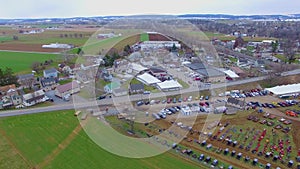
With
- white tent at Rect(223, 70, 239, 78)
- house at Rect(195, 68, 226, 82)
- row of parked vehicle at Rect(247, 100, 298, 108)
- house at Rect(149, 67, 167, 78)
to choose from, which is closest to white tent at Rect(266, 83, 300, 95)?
row of parked vehicle at Rect(247, 100, 298, 108)

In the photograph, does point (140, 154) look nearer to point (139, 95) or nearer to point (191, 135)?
point (191, 135)

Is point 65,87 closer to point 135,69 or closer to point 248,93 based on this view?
point 135,69

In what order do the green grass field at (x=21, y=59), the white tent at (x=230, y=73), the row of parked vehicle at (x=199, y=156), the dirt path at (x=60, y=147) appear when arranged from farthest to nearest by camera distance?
the green grass field at (x=21, y=59)
the white tent at (x=230, y=73)
the dirt path at (x=60, y=147)
the row of parked vehicle at (x=199, y=156)

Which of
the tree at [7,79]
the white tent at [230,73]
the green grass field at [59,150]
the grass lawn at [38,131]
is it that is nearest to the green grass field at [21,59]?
the tree at [7,79]

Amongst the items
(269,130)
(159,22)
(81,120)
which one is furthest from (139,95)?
(159,22)

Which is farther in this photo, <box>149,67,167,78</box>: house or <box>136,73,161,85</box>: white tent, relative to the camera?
<box>149,67,167,78</box>: house

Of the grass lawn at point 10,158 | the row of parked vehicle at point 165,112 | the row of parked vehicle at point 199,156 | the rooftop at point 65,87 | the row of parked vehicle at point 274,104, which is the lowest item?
the row of parked vehicle at point 199,156

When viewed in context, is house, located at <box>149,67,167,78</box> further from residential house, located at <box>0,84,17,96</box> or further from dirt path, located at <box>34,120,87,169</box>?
residential house, located at <box>0,84,17,96</box>

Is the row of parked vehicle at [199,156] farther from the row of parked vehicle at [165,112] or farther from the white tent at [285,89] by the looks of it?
the white tent at [285,89]
